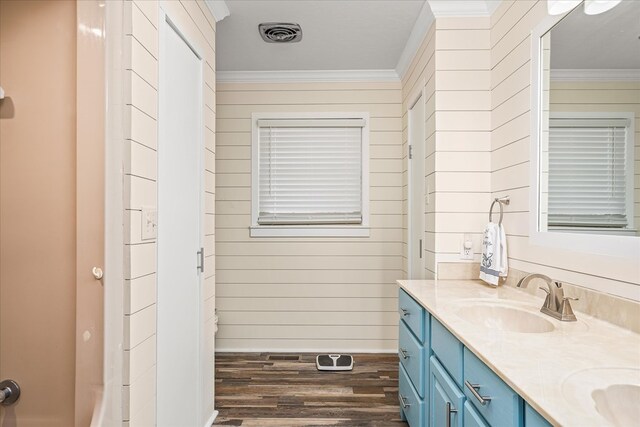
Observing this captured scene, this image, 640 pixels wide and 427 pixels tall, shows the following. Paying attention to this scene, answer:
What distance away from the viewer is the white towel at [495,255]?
2.09 m

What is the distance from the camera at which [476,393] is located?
1175 millimetres

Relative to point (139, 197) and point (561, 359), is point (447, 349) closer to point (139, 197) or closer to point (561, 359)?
point (561, 359)

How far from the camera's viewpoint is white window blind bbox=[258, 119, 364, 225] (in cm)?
358

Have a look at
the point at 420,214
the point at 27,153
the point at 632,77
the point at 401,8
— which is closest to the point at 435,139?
the point at 420,214

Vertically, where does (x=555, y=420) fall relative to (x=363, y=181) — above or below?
below

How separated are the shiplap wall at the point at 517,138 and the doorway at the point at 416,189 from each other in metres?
0.56

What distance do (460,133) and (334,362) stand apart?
2087 mm

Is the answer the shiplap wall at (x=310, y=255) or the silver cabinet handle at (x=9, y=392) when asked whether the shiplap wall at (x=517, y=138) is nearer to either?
the shiplap wall at (x=310, y=255)

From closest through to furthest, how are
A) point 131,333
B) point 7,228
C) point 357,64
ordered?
point 7,228 < point 131,333 < point 357,64

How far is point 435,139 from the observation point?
2428 mm

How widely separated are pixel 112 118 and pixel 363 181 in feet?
8.48

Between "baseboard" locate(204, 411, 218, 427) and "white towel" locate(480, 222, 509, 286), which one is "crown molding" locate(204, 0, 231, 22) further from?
"baseboard" locate(204, 411, 218, 427)

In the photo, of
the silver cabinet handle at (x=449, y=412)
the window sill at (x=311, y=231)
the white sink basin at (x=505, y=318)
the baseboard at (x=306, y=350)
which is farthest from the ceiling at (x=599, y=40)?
the baseboard at (x=306, y=350)

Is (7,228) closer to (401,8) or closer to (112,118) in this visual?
(112,118)
